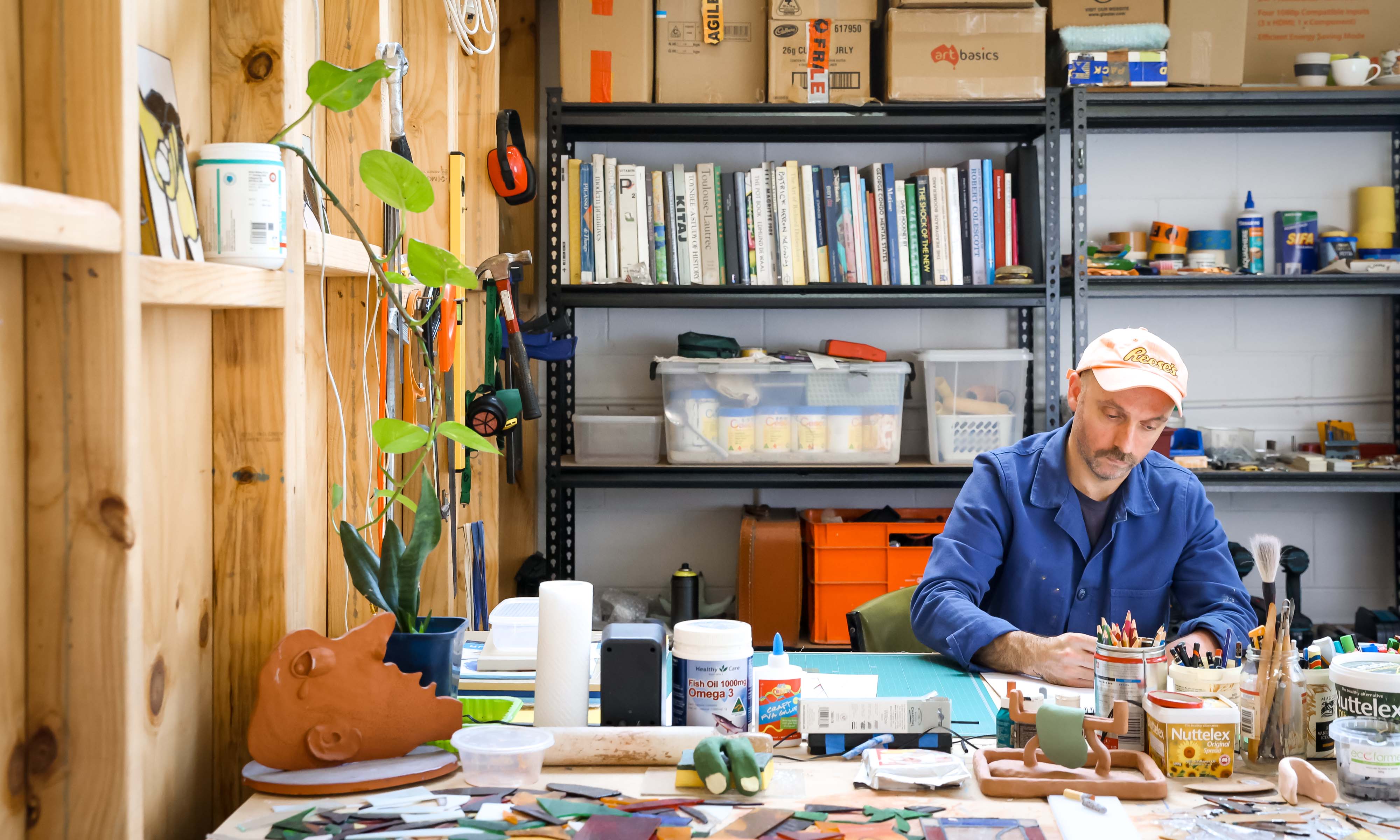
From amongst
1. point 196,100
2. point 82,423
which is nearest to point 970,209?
Result: point 196,100

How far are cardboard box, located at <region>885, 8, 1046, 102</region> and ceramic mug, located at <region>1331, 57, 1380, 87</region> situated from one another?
34.4 inches

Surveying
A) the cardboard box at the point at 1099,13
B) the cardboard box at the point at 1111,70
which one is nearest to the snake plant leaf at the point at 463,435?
the cardboard box at the point at 1111,70

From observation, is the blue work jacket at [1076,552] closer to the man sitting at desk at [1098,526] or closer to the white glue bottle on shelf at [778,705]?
the man sitting at desk at [1098,526]

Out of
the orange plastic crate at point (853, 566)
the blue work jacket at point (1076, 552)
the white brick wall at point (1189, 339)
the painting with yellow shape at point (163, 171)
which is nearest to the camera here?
the painting with yellow shape at point (163, 171)

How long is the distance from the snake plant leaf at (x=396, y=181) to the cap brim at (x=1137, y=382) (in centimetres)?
120

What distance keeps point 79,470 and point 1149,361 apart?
164cm

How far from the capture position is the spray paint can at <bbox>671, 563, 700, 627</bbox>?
3.25m

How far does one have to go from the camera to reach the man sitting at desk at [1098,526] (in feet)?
6.31

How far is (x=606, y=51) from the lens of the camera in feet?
10.0

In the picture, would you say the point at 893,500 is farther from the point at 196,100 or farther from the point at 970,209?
the point at 196,100

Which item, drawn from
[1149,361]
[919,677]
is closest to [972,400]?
[1149,361]

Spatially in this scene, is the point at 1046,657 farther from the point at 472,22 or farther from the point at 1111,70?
the point at 1111,70

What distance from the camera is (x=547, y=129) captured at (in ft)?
10.2

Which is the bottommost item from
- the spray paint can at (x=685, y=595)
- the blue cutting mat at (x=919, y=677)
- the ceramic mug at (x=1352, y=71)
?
the spray paint can at (x=685, y=595)
